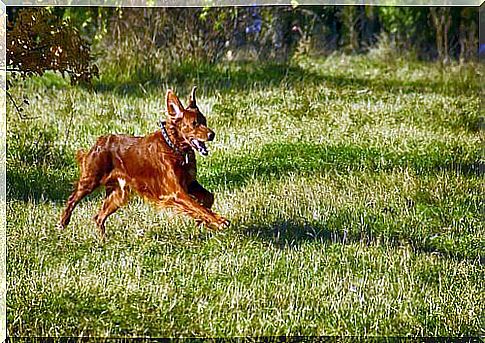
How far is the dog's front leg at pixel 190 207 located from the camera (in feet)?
10.2

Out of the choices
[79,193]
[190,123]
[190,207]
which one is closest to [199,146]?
[190,123]

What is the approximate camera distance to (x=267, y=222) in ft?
10.6

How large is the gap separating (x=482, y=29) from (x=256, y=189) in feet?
3.77

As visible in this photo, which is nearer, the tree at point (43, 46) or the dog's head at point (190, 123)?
the dog's head at point (190, 123)

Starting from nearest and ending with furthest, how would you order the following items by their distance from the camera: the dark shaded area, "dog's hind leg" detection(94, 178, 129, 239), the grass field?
the grass field → "dog's hind leg" detection(94, 178, 129, 239) → the dark shaded area

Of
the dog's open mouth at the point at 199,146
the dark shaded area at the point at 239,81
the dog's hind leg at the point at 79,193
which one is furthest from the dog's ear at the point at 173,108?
the dog's hind leg at the point at 79,193

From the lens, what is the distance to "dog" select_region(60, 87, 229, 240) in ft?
10.2

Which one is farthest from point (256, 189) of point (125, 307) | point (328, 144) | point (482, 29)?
point (482, 29)

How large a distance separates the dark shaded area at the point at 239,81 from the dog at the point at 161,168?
297 mm

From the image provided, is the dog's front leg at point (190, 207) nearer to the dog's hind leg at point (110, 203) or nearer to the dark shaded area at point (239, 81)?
the dog's hind leg at point (110, 203)

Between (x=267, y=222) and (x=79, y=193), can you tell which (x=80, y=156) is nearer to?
(x=79, y=193)

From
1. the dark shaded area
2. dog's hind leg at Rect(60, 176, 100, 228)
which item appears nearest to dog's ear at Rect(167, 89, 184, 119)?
the dark shaded area

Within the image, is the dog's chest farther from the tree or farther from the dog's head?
the tree

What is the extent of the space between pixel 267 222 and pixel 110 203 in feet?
1.92
